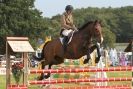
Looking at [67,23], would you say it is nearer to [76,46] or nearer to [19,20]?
[76,46]

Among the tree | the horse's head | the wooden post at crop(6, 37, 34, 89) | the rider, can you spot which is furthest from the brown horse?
the tree

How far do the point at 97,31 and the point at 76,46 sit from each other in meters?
0.85

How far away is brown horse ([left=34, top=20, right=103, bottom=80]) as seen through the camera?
11.9 meters

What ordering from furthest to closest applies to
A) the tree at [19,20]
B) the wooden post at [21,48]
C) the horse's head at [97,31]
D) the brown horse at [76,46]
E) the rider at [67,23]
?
the tree at [19,20] < the rider at [67,23] < the brown horse at [76,46] < the horse's head at [97,31] < the wooden post at [21,48]

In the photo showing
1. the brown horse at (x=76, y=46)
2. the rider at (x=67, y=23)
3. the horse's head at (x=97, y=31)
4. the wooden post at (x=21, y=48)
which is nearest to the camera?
the wooden post at (x=21, y=48)

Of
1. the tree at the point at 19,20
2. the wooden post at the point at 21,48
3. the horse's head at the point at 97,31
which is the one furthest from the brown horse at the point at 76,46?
the tree at the point at 19,20

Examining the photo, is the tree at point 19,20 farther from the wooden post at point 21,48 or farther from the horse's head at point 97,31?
the wooden post at point 21,48

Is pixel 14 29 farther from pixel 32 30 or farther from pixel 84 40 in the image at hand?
pixel 84 40

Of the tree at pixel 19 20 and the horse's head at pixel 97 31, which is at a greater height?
the tree at pixel 19 20

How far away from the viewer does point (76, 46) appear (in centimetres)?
1223

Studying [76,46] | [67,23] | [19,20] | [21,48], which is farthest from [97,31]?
[19,20]

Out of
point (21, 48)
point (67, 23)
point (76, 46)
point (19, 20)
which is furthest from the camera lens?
point (19, 20)

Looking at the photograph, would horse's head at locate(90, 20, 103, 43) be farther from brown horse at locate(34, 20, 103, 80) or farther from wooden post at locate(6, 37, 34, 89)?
wooden post at locate(6, 37, 34, 89)

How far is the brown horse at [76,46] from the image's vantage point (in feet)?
39.1
